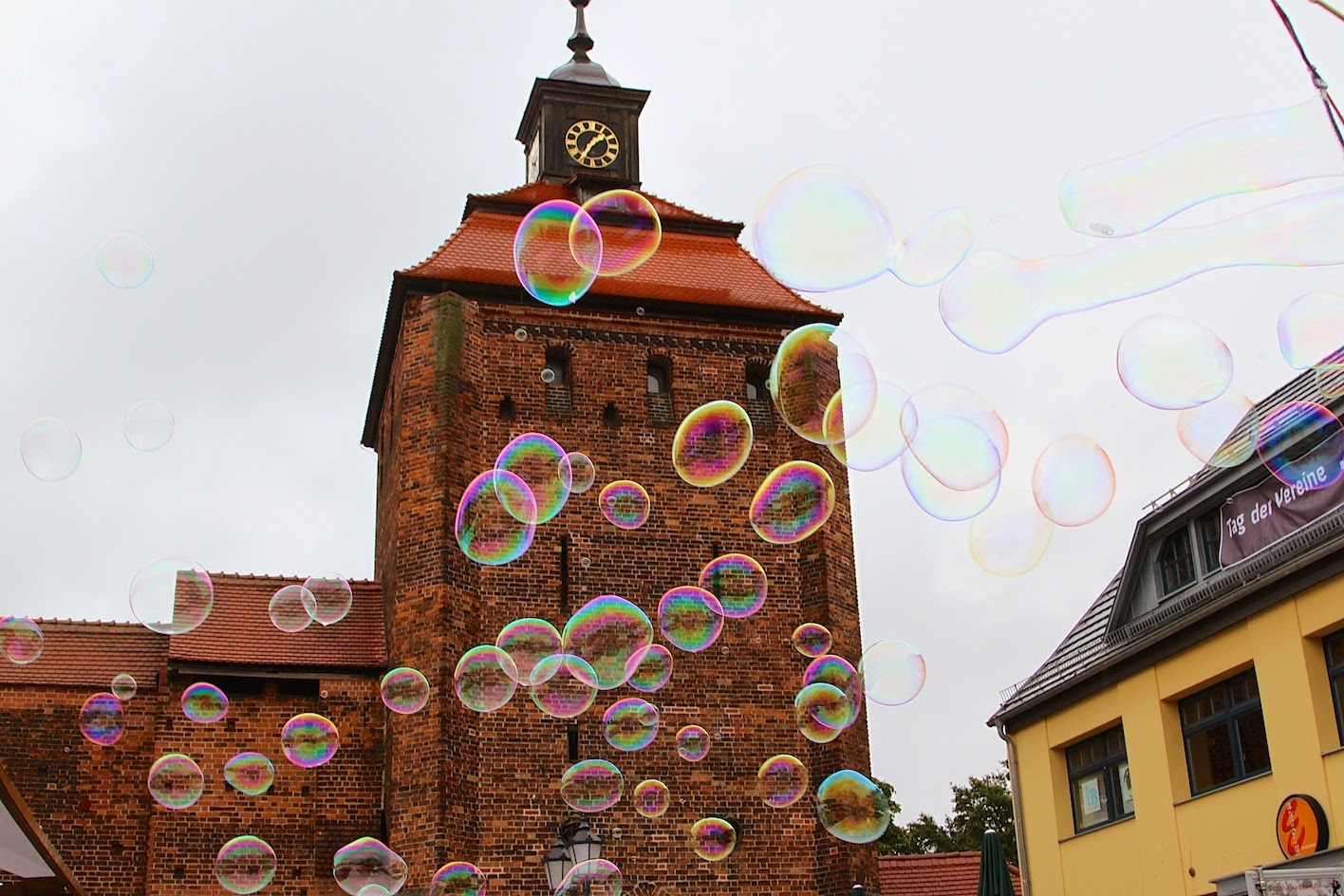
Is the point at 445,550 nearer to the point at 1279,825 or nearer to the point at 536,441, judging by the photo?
→ the point at 536,441

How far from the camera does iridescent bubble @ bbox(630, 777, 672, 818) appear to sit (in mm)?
18094

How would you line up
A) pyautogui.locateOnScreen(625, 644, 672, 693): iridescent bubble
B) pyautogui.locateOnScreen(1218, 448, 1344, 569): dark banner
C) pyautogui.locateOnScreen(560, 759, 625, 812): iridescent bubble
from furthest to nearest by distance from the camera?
pyautogui.locateOnScreen(625, 644, 672, 693): iridescent bubble → pyautogui.locateOnScreen(560, 759, 625, 812): iridescent bubble → pyautogui.locateOnScreen(1218, 448, 1344, 569): dark banner

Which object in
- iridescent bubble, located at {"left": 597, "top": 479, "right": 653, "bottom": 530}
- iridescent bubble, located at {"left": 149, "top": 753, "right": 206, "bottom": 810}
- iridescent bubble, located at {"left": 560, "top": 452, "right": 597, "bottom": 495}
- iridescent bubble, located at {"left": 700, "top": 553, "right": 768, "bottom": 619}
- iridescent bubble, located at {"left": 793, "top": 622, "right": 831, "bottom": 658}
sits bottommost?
iridescent bubble, located at {"left": 149, "top": 753, "right": 206, "bottom": 810}

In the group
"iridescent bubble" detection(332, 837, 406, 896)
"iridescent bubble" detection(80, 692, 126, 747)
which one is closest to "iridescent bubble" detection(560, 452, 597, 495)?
"iridescent bubble" detection(332, 837, 406, 896)

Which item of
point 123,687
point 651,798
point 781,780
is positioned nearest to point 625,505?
point 651,798

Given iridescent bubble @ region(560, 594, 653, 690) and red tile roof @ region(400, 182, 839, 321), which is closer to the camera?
iridescent bubble @ region(560, 594, 653, 690)

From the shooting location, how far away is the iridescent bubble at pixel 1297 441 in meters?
10.9

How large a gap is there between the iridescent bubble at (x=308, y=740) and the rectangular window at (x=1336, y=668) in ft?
35.9

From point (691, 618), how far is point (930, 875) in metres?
6.57

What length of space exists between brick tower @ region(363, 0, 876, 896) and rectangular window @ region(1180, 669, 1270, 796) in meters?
5.78

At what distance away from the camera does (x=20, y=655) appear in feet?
53.3

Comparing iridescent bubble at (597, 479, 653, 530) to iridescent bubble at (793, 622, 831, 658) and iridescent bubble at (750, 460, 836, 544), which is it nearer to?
iridescent bubble at (750, 460, 836, 544)

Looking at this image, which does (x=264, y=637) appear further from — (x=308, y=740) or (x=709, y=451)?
(x=709, y=451)

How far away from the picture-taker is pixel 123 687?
58.7 ft
